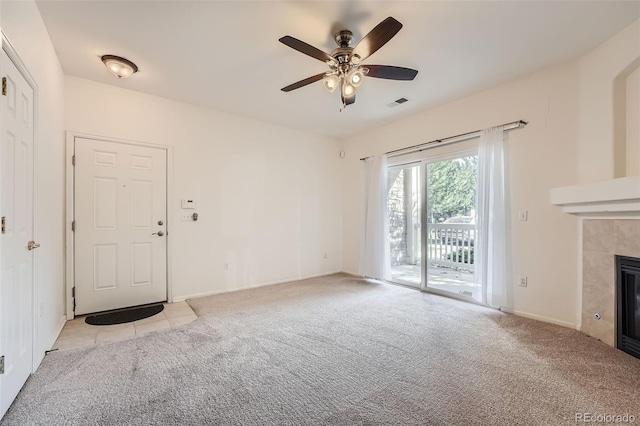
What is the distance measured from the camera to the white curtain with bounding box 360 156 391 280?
15.3 feet

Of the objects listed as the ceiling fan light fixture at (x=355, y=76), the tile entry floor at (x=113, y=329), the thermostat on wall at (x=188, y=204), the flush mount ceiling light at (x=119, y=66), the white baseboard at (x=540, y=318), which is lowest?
the tile entry floor at (x=113, y=329)

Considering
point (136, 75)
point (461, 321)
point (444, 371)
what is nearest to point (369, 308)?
point (461, 321)

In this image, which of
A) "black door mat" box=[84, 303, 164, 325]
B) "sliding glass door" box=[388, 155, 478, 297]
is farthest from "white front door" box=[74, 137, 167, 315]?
"sliding glass door" box=[388, 155, 478, 297]

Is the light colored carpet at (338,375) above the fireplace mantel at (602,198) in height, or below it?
below

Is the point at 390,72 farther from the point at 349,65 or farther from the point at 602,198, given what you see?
the point at 602,198

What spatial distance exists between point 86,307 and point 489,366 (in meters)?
4.11

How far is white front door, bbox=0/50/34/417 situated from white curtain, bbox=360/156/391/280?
4.07m

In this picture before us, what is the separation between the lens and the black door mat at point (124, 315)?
9.86ft

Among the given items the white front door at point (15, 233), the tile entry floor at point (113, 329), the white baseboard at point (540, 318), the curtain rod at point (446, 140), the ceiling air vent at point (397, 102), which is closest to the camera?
the white front door at point (15, 233)

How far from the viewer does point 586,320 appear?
8.63ft

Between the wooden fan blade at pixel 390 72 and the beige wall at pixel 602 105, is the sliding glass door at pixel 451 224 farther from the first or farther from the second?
the wooden fan blade at pixel 390 72

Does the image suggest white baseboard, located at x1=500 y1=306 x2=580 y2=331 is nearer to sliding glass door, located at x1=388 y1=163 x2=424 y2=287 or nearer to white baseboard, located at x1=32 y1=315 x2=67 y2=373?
sliding glass door, located at x1=388 y1=163 x2=424 y2=287

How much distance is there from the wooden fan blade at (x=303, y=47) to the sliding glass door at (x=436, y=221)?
250cm

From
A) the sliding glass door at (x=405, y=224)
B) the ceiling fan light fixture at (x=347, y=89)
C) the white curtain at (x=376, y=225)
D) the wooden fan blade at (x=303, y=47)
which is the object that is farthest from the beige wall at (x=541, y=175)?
the wooden fan blade at (x=303, y=47)
